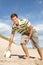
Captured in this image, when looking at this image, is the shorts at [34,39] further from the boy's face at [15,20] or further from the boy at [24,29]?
the boy's face at [15,20]

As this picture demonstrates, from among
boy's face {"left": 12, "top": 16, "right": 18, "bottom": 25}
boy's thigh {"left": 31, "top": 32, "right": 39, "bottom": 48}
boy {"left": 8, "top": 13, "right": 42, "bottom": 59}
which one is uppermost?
boy's face {"left": 12, "top": 16, "right": 18, "bottom": 25}

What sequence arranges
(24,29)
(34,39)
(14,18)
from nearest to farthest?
(14,18) < (24,29) < (34,39)

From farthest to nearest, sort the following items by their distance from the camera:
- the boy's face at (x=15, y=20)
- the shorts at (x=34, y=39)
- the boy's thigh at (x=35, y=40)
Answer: the boy's thigh at (x=35, y=40), the shorts at (x=34, y=39), the boy's face at (x=15, y=20)

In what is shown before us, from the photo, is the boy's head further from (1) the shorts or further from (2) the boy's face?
(1) the shorts

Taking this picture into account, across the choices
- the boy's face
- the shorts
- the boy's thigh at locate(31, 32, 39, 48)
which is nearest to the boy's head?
the boy's face

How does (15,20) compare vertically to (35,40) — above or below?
above

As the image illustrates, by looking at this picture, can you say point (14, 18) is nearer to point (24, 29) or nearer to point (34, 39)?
point (24, 29)

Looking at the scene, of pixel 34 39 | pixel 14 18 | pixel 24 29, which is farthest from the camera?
pixel 34 39

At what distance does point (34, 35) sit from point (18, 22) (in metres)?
1.03

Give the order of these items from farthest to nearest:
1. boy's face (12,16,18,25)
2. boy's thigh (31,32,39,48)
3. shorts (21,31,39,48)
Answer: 1. boy's thigh (31,32,39,48)
2. shorts (21,31,39,48)
3. boy's face (12,16,18,25)

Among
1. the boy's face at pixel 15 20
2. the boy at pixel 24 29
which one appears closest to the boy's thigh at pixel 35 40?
the boy at pixel 24 29

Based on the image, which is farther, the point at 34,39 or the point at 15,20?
the point at 34,39

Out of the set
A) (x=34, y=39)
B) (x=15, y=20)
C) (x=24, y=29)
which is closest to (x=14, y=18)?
(x=15, y=20)

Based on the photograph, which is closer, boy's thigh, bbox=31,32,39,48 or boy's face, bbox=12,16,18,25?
boy's face, bbox=12,16,18,25
